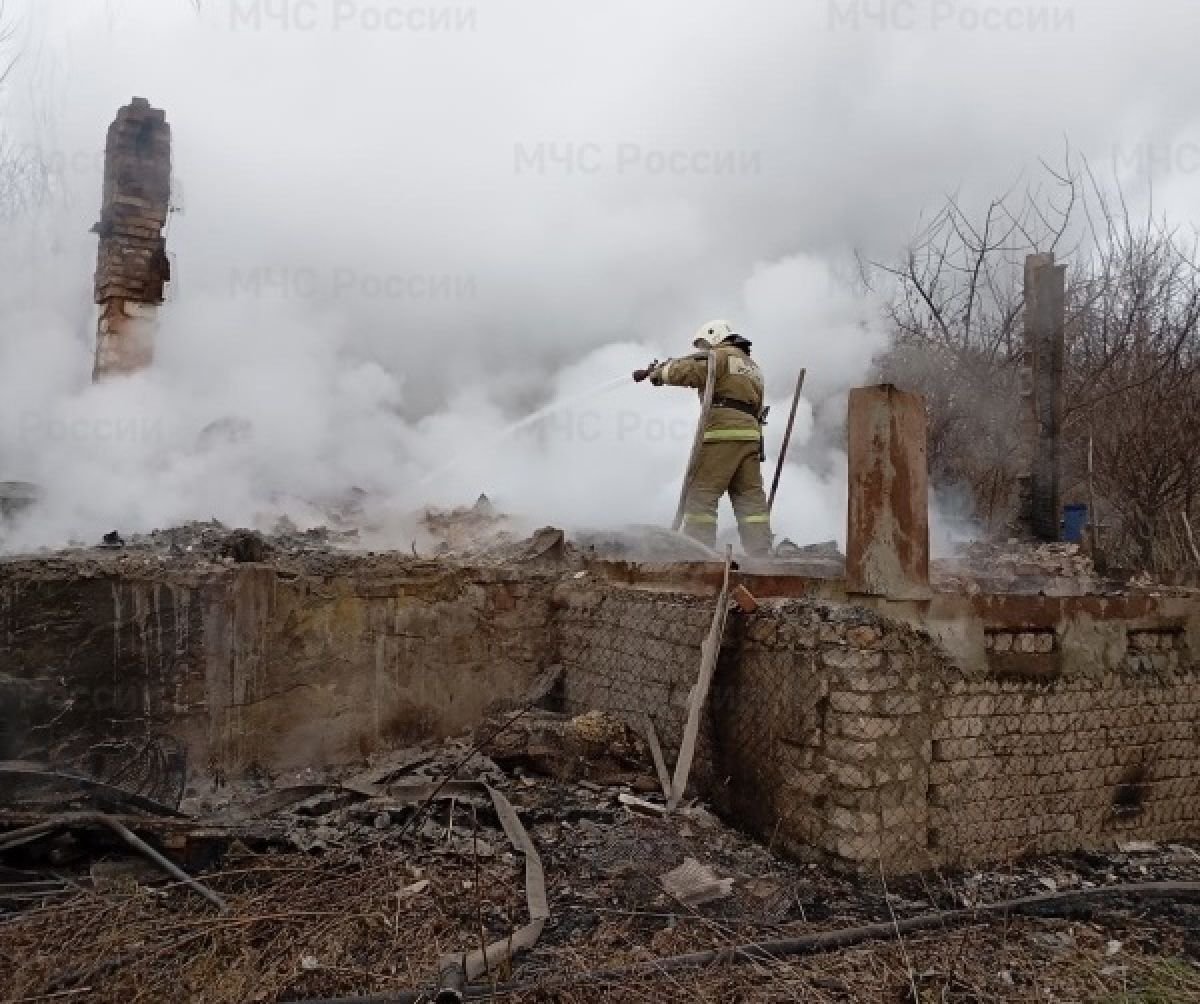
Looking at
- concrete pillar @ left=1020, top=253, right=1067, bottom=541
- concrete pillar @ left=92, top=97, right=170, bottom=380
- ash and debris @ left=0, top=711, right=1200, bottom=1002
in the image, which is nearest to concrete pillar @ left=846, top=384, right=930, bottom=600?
ash and debris @ left=0, top=711, right=1200, bottom=1002

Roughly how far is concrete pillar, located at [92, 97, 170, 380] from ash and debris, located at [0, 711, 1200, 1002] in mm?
5258

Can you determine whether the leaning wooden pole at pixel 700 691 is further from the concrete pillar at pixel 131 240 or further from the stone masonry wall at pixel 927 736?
the concrete pillar at pixel 131 240

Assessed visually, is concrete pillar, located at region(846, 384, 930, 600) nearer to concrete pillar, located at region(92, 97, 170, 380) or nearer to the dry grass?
the dry grass

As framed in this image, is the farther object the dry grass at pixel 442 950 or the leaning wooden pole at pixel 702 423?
the leaning wooden pole at pixel 702 423

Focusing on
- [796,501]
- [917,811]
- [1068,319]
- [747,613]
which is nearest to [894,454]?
[747,613]

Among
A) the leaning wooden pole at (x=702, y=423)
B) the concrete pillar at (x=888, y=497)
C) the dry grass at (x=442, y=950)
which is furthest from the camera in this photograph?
the leaning wooden pole at (x=702, y=423)

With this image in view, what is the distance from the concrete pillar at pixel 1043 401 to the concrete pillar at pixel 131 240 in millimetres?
9075

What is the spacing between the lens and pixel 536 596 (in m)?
6.47

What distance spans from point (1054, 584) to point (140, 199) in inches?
332

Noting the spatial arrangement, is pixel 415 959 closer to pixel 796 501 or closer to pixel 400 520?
pixel 400 520

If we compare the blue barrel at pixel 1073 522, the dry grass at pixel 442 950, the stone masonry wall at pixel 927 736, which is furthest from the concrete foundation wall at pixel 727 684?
the blue barrel at pixel 1073 522

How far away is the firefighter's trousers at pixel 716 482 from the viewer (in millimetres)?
7000

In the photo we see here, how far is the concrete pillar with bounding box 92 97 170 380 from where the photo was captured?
8461 millimetres

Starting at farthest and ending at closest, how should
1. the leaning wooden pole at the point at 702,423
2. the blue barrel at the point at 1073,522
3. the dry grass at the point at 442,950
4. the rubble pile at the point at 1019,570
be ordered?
the blue barrel at the point at 1073,522 < the leaning wooden pole at the point at 702,423 < the rubble pile at the point at 1019,570 < the dry grass at the point at 442,950
